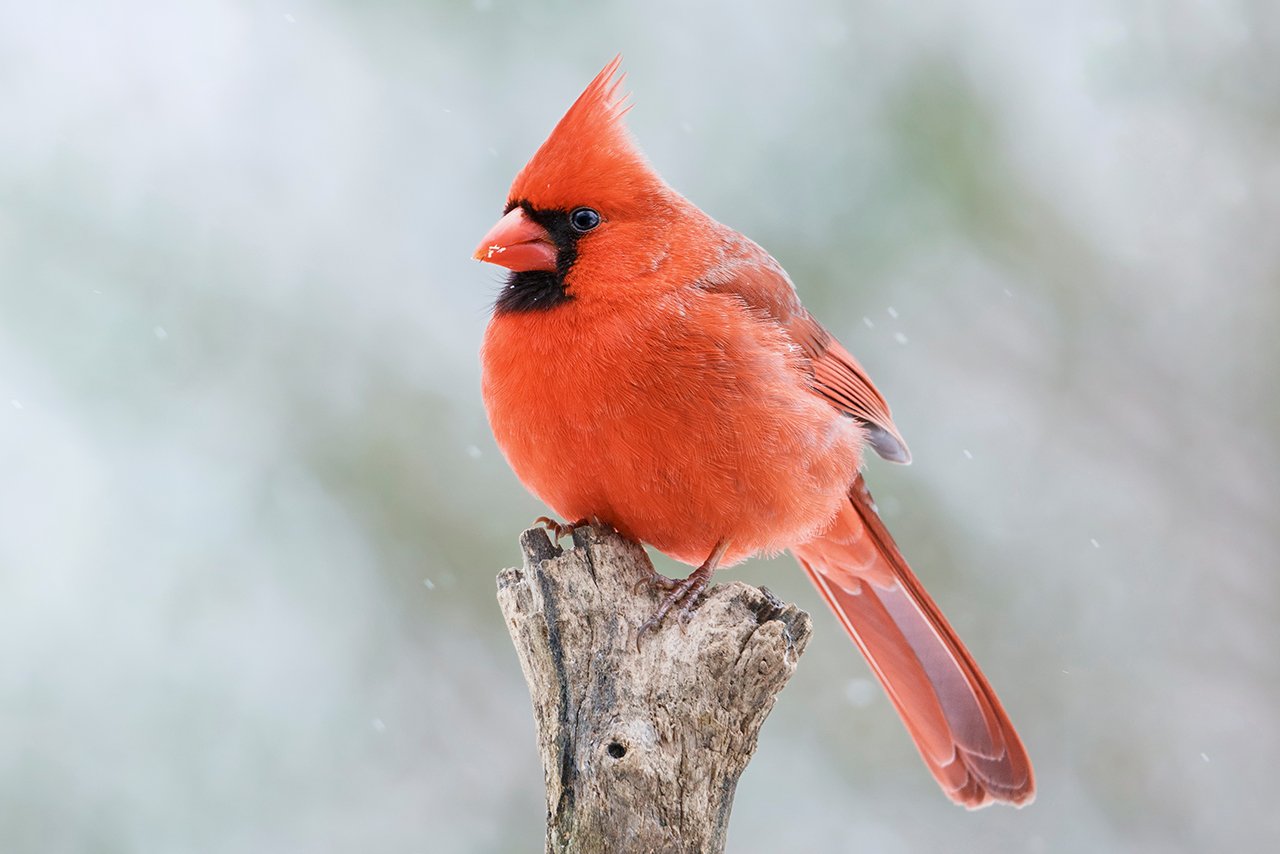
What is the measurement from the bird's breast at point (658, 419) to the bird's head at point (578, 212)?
63mm

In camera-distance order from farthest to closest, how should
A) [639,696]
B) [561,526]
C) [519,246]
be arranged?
[561,526] → [519,246] → [639,696]

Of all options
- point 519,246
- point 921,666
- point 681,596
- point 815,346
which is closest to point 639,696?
point 681,596

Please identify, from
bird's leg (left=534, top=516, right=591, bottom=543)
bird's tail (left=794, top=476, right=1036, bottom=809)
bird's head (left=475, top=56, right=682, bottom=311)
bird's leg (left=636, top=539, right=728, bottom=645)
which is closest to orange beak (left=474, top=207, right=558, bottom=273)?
bird's head (left=475, top=56, right=682, bottom=311)

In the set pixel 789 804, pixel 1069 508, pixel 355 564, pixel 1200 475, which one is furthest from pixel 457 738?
pixel 1200 475

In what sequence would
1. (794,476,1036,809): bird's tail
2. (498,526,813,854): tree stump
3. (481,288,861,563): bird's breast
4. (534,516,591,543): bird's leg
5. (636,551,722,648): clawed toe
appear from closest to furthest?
(498,526,813,854): tree stump → (636,551,722,648): clawed toe → (481,288,861,563): bird's breast → (534,516,591,543): bird's leg → (794,476,1036,809): bird's tail

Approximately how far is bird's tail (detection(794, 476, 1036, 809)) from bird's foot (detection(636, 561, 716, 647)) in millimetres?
616

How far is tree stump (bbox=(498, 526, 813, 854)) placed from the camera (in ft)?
5.81

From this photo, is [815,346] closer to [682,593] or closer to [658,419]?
[658,419]

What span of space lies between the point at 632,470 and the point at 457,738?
1.35 metres

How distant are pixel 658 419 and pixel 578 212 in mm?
361

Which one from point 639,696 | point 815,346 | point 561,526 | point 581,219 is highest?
point 581,219

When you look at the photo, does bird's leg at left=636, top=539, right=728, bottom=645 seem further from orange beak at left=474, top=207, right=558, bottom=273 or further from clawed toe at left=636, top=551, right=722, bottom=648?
orange beak at left=474, top=207, right=558, bottom=273

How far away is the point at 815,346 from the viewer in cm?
243

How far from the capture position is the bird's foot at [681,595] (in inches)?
75.3
